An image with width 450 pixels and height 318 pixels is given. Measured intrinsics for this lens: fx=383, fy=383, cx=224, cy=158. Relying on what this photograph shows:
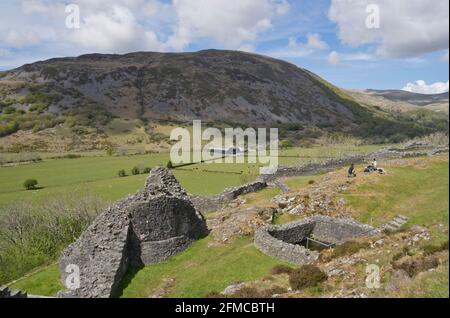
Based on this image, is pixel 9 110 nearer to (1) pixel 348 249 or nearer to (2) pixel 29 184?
(2) pixel 29 184

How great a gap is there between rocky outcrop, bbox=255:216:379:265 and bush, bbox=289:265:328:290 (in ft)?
11.8

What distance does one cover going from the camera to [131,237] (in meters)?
29.6

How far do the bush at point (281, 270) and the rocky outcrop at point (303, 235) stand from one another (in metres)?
1.51

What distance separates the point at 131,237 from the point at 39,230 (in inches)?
791

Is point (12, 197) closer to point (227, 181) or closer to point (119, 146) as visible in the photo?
point (227, 181)

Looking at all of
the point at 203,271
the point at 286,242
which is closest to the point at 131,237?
the point at 203,271

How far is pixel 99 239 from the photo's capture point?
27.8m

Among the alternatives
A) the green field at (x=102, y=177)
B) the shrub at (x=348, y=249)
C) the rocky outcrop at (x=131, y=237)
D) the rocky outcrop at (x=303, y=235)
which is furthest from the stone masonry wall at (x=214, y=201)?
the shrub at (x=348, y=249)

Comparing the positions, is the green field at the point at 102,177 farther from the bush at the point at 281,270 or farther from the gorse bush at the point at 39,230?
Answer: the bush at the point at 281,270

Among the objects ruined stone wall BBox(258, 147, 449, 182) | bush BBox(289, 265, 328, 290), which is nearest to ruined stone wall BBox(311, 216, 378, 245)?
bush BBox(289, 265, 328, 290)

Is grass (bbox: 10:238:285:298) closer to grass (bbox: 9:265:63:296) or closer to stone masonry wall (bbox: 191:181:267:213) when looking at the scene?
grass (bbox: 9:265:63:296)

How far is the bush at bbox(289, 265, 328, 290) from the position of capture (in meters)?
21.3
